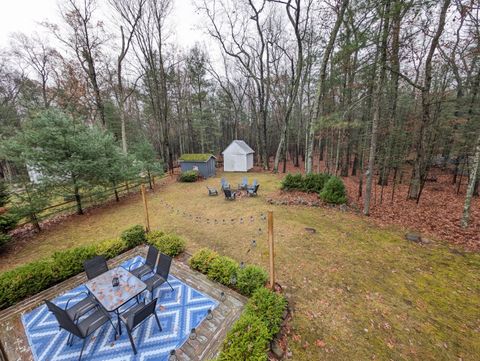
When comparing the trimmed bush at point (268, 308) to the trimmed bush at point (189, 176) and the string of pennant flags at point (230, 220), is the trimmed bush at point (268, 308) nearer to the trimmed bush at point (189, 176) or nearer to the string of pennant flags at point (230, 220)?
the string of pennant flags at point (230, 220)

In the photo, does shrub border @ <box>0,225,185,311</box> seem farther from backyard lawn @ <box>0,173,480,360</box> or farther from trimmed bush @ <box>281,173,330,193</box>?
trimmed bush @ <box>281,173,330,193</box>

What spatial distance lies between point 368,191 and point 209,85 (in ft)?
66.7

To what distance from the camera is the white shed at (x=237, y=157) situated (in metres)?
20.5

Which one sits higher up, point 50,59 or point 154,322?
point 50,59

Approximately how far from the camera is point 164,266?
438cm

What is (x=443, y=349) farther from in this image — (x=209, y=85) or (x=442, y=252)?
(x=209, y=85)

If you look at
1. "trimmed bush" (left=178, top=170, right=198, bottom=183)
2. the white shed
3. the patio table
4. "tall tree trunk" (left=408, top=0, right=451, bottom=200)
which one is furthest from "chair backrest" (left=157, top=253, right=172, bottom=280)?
the white shed

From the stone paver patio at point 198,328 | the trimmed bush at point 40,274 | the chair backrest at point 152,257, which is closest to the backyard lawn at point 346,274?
the stone paver patio at point 198,328

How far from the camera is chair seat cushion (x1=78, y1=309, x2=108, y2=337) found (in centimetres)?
310

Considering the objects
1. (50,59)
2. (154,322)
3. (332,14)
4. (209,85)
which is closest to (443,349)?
(154,322)

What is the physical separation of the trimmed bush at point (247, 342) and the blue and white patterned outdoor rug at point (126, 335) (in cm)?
89

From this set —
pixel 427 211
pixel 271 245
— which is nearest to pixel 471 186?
pixel 427 211

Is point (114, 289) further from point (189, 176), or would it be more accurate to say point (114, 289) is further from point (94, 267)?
point (189, 176)

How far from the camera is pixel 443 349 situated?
3127 mm
